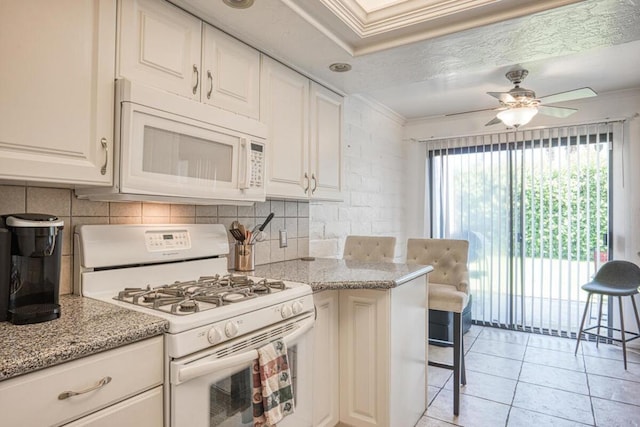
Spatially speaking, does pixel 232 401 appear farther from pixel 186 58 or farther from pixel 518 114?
pixel 518 114

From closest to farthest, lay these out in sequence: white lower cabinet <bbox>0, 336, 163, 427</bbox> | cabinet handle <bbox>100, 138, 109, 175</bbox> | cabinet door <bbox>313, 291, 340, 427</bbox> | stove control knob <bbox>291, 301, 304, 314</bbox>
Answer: white lower cabinet <bbox>0, 336, 163, 427</bbox> < cabinet handle <bbox>100, 138, 109, 175</bbox> < stove control knob <bbox>291, 301, 304, 314</bbox> < cabinet door <bbox>313, 291, 340, 427</bbox>

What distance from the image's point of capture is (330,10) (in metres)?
1.84

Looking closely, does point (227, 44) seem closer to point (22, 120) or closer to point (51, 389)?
point (22, 120)

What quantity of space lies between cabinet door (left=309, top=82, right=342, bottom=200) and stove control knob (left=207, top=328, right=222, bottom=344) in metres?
1.35

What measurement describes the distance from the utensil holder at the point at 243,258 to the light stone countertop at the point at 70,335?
2.89ft

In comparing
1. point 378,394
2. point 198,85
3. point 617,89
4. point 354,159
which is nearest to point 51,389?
point 198,85

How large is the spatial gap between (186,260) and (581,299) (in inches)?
150

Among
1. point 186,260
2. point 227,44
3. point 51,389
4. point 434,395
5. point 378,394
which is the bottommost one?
point 434,395

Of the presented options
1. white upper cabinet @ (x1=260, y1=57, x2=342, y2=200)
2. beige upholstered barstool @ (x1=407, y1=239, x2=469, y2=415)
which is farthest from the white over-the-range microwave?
beige upholstered barstool @ (x1=407, y1=239, x2=469, y2=415)

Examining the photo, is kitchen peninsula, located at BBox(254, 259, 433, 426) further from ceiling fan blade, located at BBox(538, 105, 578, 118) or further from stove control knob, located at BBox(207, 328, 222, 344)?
ceiling fan blade, located at BBox(538, 105, 578, 118)

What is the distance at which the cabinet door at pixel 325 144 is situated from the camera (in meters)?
2.51

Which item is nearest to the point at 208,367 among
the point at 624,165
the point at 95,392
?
the point at 95,392

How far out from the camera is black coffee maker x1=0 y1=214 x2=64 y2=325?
1.17 meters

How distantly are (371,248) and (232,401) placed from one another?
1.73 meters
